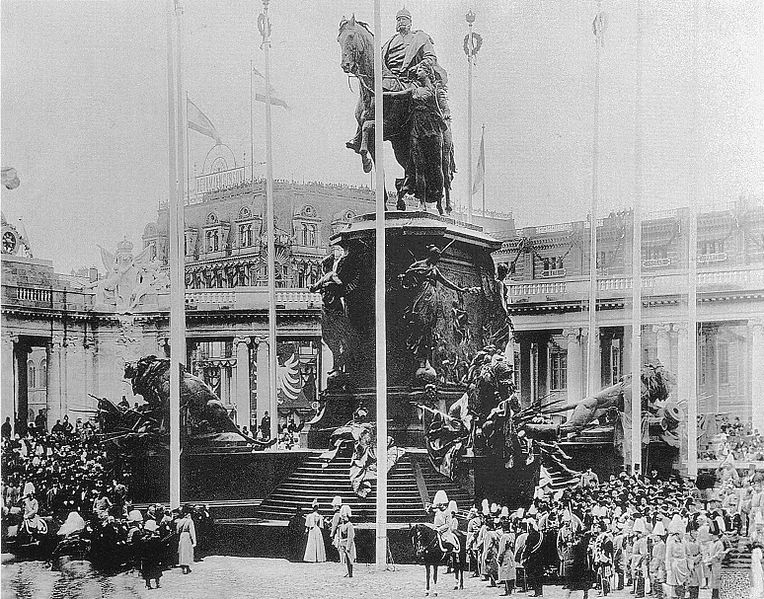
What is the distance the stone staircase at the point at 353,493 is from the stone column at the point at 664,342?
2.57 m

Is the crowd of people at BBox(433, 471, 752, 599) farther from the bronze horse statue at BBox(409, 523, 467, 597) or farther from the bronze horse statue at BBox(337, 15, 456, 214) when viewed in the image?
the bronze horse statue at BBox(337, 15, 456, 214)

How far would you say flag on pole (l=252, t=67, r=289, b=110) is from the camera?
8633 millimetres

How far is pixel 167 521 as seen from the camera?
8484mm

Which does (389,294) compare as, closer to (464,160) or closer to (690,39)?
(464,160)

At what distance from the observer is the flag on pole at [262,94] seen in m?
8.63

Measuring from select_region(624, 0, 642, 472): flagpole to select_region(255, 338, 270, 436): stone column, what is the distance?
3.85 meters

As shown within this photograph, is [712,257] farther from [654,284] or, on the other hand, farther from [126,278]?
[126,278]

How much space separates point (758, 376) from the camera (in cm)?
861

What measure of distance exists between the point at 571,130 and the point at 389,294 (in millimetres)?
2618

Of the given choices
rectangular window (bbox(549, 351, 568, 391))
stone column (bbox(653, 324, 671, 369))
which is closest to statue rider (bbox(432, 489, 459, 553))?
rectangular window (bbox(549, 351, 568, 391))

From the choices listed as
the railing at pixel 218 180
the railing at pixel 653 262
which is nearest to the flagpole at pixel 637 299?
the railing at pixel 653 262

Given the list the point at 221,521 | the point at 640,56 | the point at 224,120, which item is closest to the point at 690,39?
the point at 640,56

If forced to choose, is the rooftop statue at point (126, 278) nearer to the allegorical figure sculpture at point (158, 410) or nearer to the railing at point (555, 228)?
the allegorical figure sculpture at point (158, 410)

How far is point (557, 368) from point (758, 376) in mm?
2081
